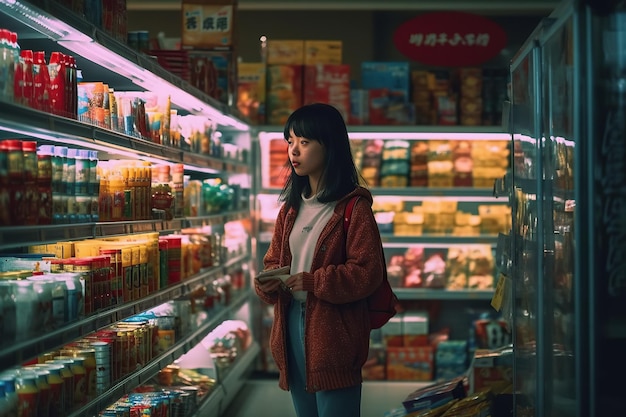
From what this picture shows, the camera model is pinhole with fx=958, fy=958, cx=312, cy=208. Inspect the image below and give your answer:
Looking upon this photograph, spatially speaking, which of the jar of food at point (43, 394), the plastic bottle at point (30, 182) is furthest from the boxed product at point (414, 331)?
the plastic bottle at point (30, 182)

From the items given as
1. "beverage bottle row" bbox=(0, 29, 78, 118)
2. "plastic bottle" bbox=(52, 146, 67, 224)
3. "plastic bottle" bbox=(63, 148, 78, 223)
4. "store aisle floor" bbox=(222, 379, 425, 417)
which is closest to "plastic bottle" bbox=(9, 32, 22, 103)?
"beverage bottle row" bbox=(0, 29, 78, 118)

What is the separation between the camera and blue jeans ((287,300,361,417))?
358 centimetres

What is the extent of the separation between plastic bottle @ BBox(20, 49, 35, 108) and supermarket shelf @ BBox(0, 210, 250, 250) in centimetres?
41

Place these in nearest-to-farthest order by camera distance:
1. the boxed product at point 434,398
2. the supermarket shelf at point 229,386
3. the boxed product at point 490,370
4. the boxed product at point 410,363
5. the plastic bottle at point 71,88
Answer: the plastic bottle at point 71,88
the boxed product at point 434,398
the boxed product at point 490,370
the supermarket shelf at point 229,386
the boxed product at point 410,363

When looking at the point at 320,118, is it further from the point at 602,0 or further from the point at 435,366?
the point at 435,366

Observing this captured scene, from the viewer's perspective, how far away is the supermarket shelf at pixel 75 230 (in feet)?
9.23

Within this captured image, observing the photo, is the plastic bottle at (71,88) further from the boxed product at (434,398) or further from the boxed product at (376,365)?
the boxed product at (376,365)

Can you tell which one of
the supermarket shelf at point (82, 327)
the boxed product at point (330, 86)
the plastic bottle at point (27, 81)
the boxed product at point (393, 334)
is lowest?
the boxed product at point (393, 334)

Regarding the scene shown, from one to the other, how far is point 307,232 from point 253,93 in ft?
15.3

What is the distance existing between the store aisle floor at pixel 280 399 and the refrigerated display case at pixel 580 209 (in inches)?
134

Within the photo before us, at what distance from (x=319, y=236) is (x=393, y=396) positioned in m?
3.99

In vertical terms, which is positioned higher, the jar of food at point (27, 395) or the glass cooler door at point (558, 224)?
the glass cooler door at point (558, 224)

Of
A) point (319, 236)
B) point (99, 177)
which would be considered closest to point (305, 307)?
point (319, 236)

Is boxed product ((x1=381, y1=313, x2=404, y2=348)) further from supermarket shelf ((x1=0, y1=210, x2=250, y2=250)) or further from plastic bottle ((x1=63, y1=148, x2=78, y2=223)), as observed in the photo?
plastic bottle ((x1=63, y1=148, x2=78, y2=223))
